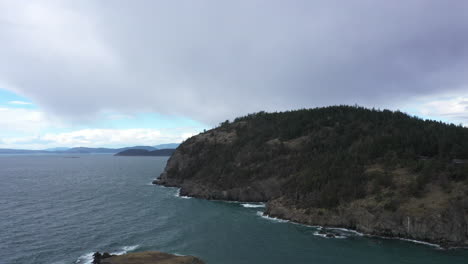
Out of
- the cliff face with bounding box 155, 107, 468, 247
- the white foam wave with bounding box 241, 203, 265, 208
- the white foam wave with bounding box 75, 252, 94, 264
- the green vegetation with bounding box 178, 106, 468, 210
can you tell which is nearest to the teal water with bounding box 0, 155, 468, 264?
the white foam wave with bounding box 75, 252, 94, 264

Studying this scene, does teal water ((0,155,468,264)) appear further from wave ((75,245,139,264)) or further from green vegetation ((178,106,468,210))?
green vegetation ((178,106,468,210))

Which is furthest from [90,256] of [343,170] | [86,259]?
[343,170]

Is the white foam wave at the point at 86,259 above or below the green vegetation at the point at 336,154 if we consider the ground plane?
below

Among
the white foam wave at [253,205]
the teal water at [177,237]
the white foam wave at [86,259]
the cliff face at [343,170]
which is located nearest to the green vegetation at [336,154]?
the cliff face at [343,170]

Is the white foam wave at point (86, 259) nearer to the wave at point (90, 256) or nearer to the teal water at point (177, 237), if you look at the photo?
the wave at point (90, 256)

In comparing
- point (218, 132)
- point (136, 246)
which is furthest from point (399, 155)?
point (218, 132)

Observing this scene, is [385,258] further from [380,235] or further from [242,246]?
[242,246]
